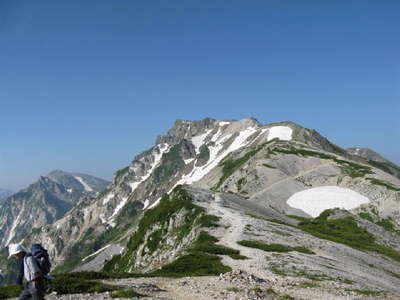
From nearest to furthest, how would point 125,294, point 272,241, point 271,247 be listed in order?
point 125,294 < point 271,247 < point 272,241

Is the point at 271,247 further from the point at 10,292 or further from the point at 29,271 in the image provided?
the point at 29,271

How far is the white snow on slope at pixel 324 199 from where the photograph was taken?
372ft

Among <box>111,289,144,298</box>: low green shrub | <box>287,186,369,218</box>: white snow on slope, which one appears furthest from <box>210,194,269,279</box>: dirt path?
<box>287,186,369,218</box>: white snow on slope

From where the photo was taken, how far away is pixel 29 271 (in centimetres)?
1595

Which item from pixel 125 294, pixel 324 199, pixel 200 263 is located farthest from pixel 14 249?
pixel 324 199

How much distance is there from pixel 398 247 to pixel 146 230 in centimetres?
5546

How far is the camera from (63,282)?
81.5ft

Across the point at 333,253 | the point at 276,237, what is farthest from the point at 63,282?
the point at 333,253

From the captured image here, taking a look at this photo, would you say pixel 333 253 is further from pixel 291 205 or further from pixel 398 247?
pixel 291 205

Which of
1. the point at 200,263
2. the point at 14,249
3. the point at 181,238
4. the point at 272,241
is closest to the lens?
the point at 14,249

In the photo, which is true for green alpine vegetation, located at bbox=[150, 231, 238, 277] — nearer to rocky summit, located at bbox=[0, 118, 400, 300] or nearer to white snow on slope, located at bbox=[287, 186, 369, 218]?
rocky summit, located at bbox=[0, 118, 400, 300]

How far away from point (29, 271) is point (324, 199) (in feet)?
374

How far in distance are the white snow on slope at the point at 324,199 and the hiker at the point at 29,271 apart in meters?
103

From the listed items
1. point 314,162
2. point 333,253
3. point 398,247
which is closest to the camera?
point 333,253
